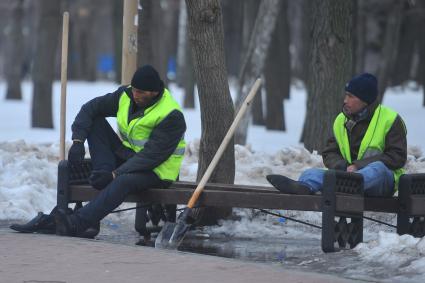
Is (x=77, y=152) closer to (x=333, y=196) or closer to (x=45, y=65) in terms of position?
(x=333, y=196)

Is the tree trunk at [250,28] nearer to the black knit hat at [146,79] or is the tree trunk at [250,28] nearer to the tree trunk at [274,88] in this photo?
the tree trunk at [274,88]

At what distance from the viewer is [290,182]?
8398 mm

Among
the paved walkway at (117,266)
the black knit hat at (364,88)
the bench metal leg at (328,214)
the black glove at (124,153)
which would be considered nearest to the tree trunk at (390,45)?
the black glove at (124,153)

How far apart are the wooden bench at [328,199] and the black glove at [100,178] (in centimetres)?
23

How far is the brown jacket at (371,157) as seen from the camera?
28.2ft

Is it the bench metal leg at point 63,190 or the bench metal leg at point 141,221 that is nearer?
the bench metal leg at point 63,190

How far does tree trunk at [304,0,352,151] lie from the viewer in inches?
531

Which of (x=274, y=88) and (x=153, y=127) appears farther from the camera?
(x=274, y=88)

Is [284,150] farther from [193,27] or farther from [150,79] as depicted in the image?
[150,79]

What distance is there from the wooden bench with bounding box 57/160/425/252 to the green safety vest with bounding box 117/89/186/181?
17cm

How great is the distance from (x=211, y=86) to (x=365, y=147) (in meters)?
2.04

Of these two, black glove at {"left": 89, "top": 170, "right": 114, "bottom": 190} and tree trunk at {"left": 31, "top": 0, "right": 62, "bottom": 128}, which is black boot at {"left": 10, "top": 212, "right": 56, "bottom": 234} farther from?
tree trunk at {"left": 31, "top": 0, "right": 62, "bottom": 128}

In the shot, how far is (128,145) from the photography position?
9406mm

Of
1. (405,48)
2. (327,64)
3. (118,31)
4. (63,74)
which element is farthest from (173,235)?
(405,48)
